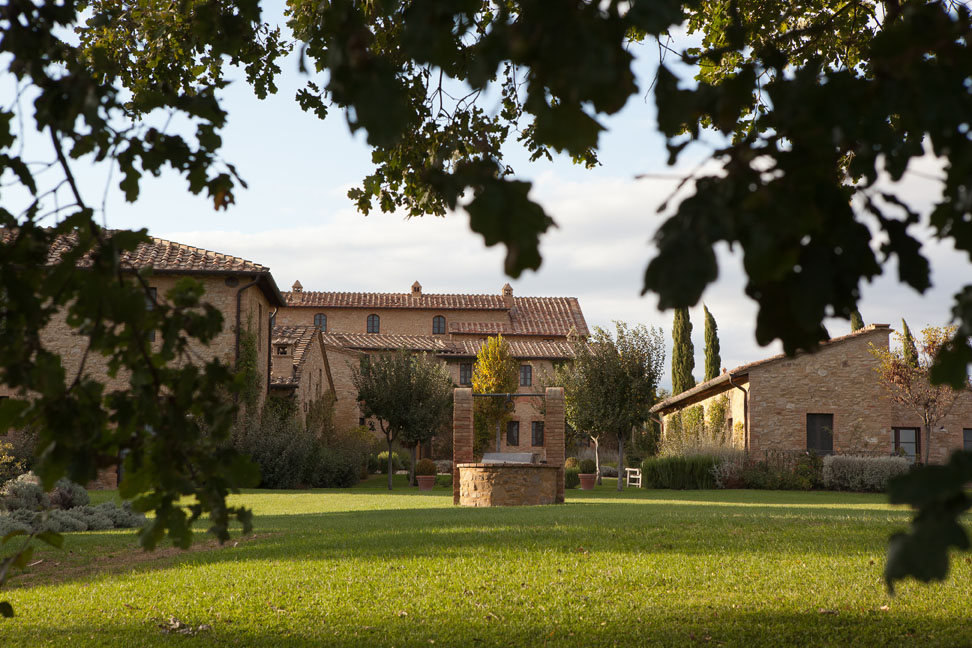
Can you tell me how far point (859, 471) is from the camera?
24.2 meters

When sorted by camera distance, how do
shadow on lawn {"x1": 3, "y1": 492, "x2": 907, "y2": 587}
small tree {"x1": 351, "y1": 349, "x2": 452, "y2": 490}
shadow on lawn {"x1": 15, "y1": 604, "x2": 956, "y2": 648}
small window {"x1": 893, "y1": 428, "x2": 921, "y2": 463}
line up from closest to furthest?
shadow on lawn {"x1": 15, "y1": 604, "x2": 956, "y2": 648} < shadow on lawn {"x1": 3, "y1": 492, "x2": 907, "y2": 587} < small window {"x1": 893, "y1": 428, "x2": 921, "y2": 463} < small tree {"x1": 351, "y1": 349, "x2": 452, "y2": 490}

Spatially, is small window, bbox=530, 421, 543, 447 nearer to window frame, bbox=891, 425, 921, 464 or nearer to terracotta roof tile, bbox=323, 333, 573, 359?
terracotta roof tile, bbox=323, 333, 573, 359

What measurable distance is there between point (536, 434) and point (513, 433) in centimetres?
121

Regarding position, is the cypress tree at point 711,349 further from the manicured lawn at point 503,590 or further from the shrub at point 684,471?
the manicured lawn at point 503,590

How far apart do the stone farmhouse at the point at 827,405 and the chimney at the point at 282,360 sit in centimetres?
1397

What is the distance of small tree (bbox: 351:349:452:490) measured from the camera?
2930 cm

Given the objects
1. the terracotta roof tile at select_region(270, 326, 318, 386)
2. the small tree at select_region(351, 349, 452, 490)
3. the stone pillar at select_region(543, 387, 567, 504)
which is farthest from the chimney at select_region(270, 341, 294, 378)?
the stone pillar at select_region(543, 387, 567, 504)

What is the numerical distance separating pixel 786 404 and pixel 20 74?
26031 mm

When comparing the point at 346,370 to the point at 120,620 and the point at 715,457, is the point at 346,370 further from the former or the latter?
the point at 120,620

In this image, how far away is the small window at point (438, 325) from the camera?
170ft

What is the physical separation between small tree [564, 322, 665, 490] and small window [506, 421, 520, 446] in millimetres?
14675

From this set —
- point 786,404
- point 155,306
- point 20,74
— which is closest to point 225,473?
point 155,306

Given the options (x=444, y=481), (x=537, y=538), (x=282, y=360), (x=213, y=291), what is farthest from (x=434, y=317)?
(x=537, y=538)

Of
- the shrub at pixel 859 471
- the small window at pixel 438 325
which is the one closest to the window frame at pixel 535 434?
the small window at pixel 438 325
